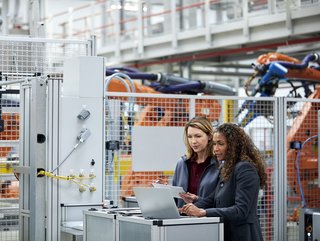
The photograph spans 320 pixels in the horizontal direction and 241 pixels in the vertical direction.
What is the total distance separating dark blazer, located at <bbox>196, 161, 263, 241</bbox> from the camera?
202 inches

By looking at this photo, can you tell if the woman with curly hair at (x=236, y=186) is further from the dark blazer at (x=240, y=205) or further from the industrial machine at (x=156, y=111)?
the industrial machine at (x=156, y=111)

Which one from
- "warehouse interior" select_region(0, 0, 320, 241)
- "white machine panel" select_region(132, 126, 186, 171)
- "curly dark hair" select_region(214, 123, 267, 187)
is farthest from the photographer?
"white machine panel" select_region(132, 126, 186, 171)

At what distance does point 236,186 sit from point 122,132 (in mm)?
3132

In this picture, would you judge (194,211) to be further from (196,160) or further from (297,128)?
(297,128)

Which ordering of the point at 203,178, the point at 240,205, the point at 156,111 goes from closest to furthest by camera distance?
1. the point at 240,205
2. the point at 203,178
3. the point at 156,111

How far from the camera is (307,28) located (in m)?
12.6

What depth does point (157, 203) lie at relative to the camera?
500 centimetres

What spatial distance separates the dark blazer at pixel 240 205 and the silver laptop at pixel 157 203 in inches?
11.9

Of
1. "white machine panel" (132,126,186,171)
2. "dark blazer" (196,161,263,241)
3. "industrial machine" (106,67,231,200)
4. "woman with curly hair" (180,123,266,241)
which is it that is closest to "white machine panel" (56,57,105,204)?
"industrial machine" (106,67,231,200)

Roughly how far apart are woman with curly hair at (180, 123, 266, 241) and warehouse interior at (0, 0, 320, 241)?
0.56 ft

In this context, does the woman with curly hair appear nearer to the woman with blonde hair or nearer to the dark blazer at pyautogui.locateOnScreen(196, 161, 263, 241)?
the dark blazer at pyautogui.locateOnScreen(196, 161, 263, 241)

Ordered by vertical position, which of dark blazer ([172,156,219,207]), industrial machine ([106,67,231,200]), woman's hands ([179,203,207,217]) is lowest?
woman's hands ([179,203,207,217])

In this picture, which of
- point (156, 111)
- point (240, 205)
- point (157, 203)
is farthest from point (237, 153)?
point (156, 111)

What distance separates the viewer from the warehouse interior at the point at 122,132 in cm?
646
